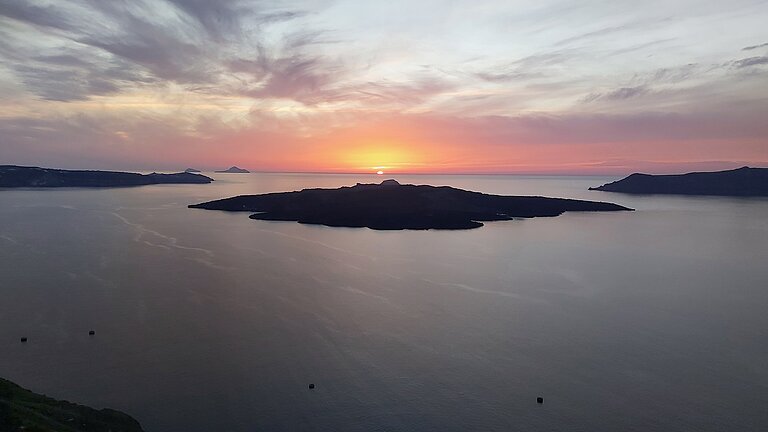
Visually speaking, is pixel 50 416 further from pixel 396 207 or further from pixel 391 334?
pixel 396 207

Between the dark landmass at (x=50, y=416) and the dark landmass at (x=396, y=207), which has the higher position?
the dark landmass at (x=396, y=207)

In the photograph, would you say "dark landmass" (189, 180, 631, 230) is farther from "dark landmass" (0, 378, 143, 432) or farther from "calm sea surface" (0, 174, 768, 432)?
"dark landmass" (0, 378, 143, 432)

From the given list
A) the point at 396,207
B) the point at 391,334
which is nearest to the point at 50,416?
the point at 391,334

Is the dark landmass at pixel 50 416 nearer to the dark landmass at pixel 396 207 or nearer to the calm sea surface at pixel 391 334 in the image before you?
the calm sea surface at pixel 391 334

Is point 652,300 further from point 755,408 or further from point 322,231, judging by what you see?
point 322,231

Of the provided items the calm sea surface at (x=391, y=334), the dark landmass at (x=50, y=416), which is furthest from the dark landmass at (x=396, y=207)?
the dark landmass at (x=50, y=416)

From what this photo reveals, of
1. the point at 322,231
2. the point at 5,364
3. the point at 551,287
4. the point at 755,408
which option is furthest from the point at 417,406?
the point at 322,231

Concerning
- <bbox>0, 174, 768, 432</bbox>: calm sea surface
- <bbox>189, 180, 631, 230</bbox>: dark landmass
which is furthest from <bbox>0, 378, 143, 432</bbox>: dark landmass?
<bbox>189, 180, 631, 230</bbox>: dark landmass
